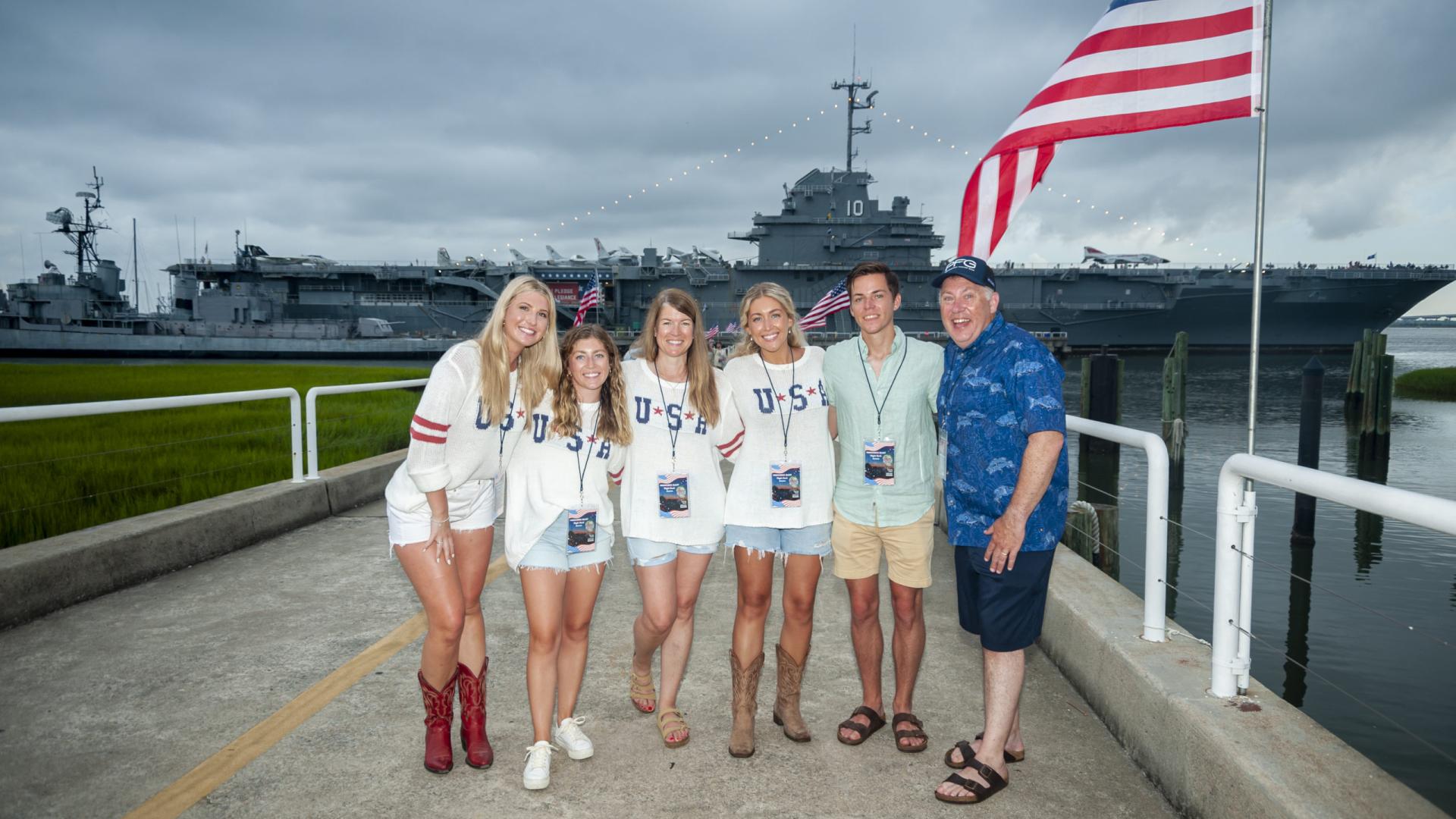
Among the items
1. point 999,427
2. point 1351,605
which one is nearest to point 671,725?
point 999,427

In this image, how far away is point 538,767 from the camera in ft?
9.76

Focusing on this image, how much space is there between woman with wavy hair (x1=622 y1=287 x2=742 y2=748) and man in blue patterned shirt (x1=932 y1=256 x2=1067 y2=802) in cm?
92

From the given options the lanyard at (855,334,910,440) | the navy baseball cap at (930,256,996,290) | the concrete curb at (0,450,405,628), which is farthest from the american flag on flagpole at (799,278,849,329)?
the navy baseball cap at (930,256,996,290)

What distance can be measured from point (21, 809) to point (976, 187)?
5.44m

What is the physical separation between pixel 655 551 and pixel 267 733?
1730 mm

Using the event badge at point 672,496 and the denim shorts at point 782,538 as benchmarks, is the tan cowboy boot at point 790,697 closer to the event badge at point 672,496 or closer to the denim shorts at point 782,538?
the denim shorts at point 782,538

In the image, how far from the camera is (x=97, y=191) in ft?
222

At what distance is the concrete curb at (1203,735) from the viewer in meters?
2.28

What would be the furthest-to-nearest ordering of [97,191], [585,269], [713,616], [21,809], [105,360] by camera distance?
[97,191]
[585,269]
[105,360]
[713,616]
[21,809]

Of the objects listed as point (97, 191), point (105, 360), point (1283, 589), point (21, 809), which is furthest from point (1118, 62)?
point (97, 191)

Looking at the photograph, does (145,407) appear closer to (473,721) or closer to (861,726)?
(473,721)

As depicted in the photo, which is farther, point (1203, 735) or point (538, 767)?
point (538, 767)

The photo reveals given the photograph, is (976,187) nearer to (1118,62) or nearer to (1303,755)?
(1118,62)

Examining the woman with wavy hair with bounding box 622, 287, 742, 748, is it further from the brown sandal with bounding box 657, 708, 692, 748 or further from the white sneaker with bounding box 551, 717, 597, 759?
the white sneaker with bounding box 551, 717, 597, 759
